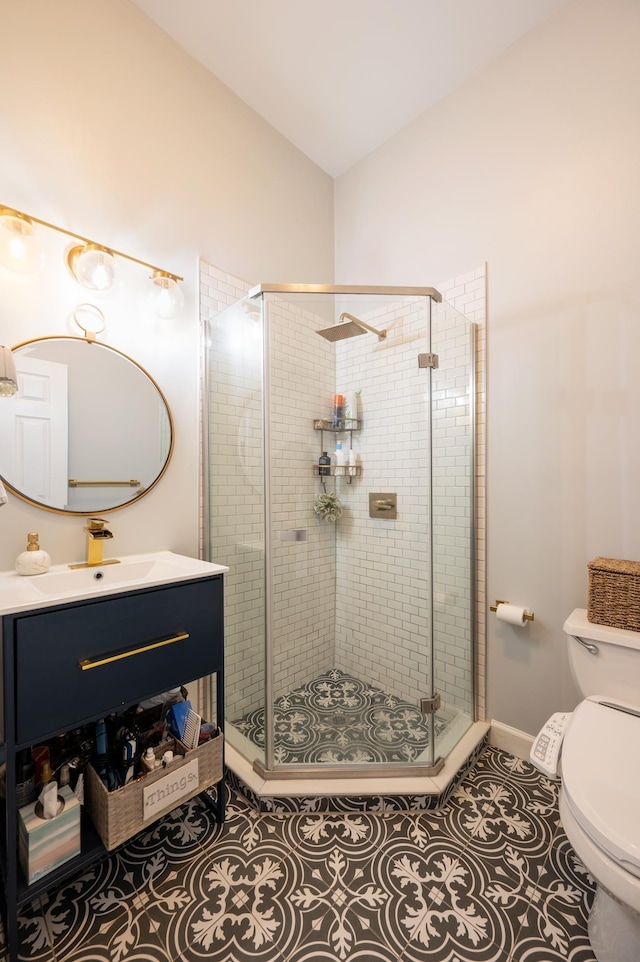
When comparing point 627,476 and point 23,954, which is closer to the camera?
point 23,954

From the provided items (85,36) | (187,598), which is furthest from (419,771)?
(85,36)

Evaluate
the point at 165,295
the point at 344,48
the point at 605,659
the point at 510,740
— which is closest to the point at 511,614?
the point at 605,659

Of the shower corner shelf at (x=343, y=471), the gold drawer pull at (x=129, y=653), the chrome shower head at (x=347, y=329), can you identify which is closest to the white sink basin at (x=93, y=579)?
the gold drawer pull at (x=129, y=653)

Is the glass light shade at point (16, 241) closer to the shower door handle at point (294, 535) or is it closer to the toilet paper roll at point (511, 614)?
the shower door handle at point (294, 535)

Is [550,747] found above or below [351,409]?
below

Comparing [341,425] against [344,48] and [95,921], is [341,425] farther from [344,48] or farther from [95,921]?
[95,921]

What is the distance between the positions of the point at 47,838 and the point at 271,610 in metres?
0.92

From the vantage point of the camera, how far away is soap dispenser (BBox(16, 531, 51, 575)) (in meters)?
1.32

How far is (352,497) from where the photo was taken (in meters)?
1.95

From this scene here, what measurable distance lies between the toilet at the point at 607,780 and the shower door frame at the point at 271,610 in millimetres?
596

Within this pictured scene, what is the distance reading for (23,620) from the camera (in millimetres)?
1042

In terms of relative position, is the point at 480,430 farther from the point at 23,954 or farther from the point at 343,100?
the point at 23,954

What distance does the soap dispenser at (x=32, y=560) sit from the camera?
132 cm

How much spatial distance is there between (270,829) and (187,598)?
0.91 metres
